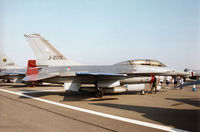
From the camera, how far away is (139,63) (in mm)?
13109

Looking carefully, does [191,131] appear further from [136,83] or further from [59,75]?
[59,75]

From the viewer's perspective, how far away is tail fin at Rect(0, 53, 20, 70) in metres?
27.9

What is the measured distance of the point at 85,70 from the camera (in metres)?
13.0

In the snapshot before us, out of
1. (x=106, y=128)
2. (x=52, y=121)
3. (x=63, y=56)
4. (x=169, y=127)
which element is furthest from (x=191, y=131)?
(x=63, y=56)

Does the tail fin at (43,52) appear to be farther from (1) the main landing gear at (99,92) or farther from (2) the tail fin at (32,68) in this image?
(1) the main landing gear at (99,92)

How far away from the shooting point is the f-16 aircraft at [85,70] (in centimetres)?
1245

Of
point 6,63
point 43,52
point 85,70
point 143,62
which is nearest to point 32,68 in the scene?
point 43,52

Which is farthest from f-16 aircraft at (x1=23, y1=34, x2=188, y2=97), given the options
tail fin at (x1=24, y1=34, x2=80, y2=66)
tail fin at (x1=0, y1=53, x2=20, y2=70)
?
tail fin at (x1=0, y1=53, x2=20, y2=70)

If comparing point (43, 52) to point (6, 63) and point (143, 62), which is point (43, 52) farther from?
point (6, 63)

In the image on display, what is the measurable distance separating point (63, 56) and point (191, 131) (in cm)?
1076

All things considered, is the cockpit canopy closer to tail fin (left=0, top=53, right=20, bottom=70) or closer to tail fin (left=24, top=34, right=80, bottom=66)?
tail fin (left=24, top=34, right=80, bottom=66)

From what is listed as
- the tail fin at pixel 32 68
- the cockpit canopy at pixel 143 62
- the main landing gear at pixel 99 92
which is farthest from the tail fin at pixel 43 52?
the cockpit canopy at pixel 143 62

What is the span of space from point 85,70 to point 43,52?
11.8 ft

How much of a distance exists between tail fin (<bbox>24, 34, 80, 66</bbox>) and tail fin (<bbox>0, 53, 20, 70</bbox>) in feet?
59.2
